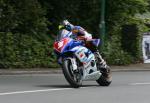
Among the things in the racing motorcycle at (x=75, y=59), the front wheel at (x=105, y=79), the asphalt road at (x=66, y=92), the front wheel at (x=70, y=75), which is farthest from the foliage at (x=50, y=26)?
the front wheel at (x=70, y=75)

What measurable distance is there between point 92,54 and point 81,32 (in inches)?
24.1

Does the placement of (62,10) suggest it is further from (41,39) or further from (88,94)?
(88,94)

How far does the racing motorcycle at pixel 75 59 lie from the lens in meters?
14.6

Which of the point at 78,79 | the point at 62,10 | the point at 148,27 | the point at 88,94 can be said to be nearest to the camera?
the point at 88,94

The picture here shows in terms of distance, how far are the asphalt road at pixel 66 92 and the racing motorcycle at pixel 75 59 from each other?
0.29 meters

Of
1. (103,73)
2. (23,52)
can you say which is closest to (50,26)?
(23,52)

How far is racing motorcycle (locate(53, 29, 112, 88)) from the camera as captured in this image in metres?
14.6

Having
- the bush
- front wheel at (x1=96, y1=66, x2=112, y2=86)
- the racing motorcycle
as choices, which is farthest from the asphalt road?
the bush

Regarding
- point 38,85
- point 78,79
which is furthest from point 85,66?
point 38,85

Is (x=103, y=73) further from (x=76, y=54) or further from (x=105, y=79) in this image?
(x=76, y=54)

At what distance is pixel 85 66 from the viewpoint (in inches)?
588

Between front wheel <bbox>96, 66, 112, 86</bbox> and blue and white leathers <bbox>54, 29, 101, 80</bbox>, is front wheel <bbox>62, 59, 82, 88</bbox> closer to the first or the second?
blue and white leathers <bbox>54, 29, 101, 80</bbox>

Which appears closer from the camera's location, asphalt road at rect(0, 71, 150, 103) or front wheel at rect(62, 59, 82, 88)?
asphalt road at rect(0, 71, 150, 103)

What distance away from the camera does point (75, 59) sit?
48.4 ft
